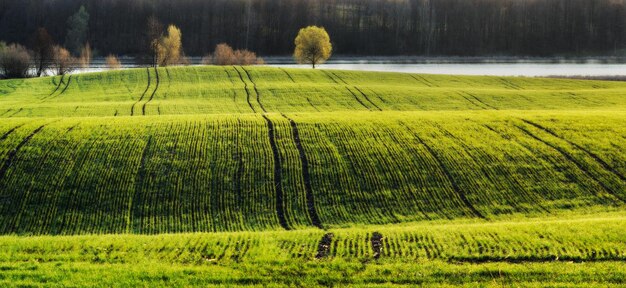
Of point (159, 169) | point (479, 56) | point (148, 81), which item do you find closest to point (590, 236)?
point (159, 169)

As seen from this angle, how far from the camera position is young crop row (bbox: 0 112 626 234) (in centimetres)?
3017

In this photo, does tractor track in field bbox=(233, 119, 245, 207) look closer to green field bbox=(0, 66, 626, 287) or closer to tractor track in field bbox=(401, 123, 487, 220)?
green field bbox=(0, 66, 626, 287)

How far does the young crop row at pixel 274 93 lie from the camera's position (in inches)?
2442

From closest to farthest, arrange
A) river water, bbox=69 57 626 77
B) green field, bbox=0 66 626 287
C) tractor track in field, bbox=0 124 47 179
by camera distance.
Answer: green field, bbox=0 66 626 287
tractor track in field, bbox=0 124 47 179
river water, bbox=69 57 626 77

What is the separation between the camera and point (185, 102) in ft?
213

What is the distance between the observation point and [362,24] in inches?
6978

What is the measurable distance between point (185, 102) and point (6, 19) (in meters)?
145

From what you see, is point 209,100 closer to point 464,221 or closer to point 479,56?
point 464,221

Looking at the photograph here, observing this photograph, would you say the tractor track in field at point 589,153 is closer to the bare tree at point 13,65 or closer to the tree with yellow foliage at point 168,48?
the tree with yellow foliage at point 168,48

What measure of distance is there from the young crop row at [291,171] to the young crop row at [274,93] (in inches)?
660

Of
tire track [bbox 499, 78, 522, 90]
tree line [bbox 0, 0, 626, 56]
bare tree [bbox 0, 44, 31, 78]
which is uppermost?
tree line [bbox 0, 0, 626, 56]

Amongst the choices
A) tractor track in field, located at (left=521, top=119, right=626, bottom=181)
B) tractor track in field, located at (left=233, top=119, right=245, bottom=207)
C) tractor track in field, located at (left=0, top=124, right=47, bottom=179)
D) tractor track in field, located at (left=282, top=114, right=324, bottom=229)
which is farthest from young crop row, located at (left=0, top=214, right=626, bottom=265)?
tractor track in field, located at (left=0, top=124, right=47, bottom=179)

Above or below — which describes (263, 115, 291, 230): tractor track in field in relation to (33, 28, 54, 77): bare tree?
below

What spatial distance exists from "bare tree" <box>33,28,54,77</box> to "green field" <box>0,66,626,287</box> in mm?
55254
